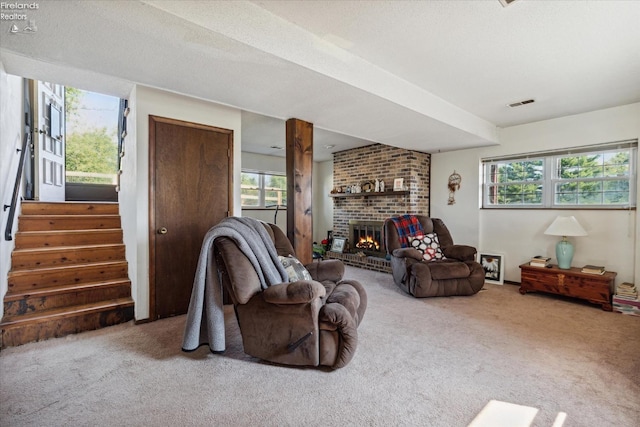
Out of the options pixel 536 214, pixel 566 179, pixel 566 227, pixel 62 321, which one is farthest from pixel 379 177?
pixel 62 321

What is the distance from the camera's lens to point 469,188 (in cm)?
484

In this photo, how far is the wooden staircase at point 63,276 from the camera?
8.05ft

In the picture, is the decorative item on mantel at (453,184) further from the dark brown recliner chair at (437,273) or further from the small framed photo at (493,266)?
the dark brown recliner chair at (437,273)

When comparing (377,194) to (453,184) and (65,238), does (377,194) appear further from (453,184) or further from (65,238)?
(65,238)

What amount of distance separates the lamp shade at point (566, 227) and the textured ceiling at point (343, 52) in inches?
54.9

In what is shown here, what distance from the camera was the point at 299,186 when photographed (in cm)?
335

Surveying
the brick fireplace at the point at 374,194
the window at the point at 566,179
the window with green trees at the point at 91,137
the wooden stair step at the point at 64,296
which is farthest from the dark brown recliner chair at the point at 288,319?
the window with green trees at the point at 91,137

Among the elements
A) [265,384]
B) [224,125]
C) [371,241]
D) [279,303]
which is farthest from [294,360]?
[371,241]

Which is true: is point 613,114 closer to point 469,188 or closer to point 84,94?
point 469,188

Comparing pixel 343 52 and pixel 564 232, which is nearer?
pixel 343 52

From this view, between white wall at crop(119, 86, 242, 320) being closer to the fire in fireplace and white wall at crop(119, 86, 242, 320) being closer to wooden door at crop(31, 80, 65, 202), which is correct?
wooden door at crop(31, 80, 65, 202)

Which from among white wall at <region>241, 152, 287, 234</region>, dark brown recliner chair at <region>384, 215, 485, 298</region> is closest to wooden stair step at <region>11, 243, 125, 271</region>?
white wall at <region>241, 152, 287, 234</region>

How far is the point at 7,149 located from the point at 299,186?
2.61 m

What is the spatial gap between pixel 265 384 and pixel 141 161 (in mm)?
2242
